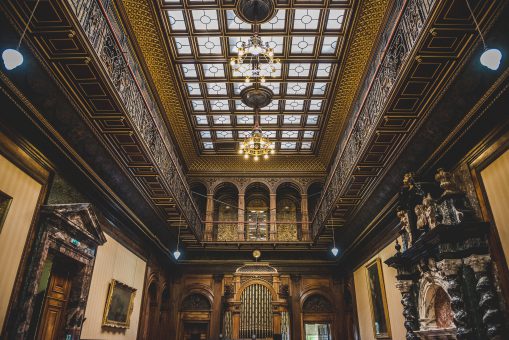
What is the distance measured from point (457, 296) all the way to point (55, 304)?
21.5 feet

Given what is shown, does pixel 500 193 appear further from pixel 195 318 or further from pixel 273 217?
pixel 195 318

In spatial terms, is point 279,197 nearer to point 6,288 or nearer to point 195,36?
point 195,36

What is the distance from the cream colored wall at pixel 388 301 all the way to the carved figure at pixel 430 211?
2362 mm

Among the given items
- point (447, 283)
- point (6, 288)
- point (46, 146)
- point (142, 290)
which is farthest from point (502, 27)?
point (142, 290)

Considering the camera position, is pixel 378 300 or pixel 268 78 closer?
pixel 378 300

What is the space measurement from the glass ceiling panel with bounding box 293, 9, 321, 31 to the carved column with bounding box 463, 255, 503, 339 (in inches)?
242

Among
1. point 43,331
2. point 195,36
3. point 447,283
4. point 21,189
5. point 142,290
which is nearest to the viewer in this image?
point 21,189

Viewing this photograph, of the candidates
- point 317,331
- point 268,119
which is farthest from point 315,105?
point 317,331

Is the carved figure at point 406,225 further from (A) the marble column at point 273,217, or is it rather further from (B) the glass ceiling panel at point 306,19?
(A) the marble column at point 273,217

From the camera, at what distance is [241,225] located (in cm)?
1330

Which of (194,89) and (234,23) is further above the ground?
(234,23)

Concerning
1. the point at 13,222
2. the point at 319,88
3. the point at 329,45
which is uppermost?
the point at 329,45

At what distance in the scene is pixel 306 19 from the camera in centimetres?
856

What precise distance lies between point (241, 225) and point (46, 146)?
849 cm
